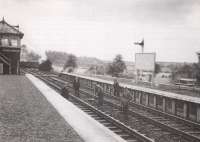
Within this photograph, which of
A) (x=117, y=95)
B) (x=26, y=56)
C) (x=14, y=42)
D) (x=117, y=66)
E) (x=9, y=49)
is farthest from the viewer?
(x=26, y=56)

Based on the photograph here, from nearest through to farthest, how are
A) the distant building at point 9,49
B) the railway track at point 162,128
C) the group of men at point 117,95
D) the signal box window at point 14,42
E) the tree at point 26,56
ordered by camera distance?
the railway track at point 162,128 < the group of men at point 117,95 < the distant building at point 9,49 < the signal box window at point 14,42 < the tree at point 26,56

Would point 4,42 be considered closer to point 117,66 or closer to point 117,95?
point 117,95

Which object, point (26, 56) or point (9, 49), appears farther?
point (26, 56)

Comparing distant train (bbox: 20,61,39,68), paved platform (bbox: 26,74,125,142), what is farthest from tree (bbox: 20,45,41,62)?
paved platform (bbox: 26,74,125,142)

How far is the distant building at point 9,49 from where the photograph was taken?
3916 cm

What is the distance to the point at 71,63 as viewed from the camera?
96.9m

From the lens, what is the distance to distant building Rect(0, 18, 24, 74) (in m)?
39.2

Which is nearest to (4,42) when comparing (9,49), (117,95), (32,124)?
(9,49)

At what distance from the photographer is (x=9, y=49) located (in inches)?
1574

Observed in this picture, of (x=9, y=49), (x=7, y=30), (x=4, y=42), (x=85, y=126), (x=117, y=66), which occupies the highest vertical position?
(x=7, y=30)

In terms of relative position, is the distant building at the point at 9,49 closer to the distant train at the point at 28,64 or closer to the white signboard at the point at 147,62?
the white signboard at the point at 147,62

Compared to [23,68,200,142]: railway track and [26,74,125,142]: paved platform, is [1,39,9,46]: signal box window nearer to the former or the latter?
[26,74,125,142]: paved platform

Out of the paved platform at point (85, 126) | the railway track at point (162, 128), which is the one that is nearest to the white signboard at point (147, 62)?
the railway track at point (162, 128)

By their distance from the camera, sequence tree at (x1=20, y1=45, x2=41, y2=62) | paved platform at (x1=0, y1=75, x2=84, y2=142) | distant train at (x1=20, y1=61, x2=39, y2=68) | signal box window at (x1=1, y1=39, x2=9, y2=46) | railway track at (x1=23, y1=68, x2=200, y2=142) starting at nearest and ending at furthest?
1. paved platform at (x1=0, y1=75, x2=84, y2=142)
2. railway track at (x1=23, y1=68, x2=200, y2=142)
3. signal box window at (x1=1, y1=39, x2=9, y2=46)
4. distant train at (x1=20, y1=61, x2=39, y2=68)
5. tree at (x1=20, y1=45, x2=41, y2=62)
